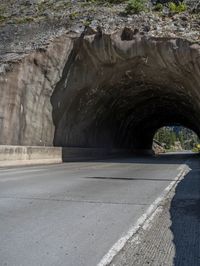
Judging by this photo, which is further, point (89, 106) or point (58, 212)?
point (89, 106)

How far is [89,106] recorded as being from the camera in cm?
2759

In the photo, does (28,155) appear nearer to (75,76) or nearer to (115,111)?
(75,76)

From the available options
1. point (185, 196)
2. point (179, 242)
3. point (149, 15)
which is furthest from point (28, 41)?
point (179, 242)

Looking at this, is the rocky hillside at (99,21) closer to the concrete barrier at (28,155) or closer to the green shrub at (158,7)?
the green shrub at (158,7)

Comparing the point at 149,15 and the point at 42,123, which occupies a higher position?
the point at 149,15

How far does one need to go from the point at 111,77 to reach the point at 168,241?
69.2ft

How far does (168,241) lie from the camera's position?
553 cm

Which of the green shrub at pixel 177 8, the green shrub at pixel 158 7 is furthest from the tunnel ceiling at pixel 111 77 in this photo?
the green shrub at pixel 158 7

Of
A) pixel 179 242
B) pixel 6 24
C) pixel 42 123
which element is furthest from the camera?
pixel 6 24

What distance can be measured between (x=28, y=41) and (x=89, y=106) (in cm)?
570

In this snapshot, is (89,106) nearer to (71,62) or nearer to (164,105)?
(71,62)

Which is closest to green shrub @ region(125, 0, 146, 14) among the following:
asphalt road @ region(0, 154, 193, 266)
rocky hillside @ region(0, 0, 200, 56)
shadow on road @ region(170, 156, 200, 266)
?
rocky hillside @ region(0, 0, 200, 56)

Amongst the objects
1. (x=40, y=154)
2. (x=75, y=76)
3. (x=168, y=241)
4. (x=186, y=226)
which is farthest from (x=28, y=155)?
(x=168, y=241)

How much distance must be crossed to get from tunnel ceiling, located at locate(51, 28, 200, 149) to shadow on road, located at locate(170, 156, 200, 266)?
13792 millimetres
